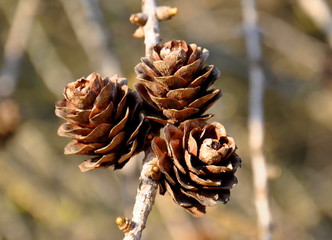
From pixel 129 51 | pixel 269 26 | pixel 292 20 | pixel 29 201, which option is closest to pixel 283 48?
pixel 269 26

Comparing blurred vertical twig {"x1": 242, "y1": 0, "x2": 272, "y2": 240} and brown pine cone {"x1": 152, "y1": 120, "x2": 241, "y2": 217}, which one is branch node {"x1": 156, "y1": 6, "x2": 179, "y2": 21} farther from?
blurred vertical twig {"x1": 242, "y1": 0, "x2": 272, "y2": 240}

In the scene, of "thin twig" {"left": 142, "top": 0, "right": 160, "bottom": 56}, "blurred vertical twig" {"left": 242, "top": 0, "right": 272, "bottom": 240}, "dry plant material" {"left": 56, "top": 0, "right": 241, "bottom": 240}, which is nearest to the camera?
"dry plant material" {"left": 56, "top": 0, "right": 241, "bottom": 240}

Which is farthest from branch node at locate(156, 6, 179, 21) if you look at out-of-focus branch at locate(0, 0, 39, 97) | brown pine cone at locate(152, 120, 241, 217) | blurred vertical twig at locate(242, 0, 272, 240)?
out-of-focus branch at locate(0, 0, 39, 97)

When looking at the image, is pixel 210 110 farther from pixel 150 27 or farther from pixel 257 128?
pixel 150 27

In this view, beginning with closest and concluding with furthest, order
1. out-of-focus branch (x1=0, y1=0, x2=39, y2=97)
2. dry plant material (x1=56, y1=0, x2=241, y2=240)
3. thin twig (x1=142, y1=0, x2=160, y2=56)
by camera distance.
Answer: dry plant material (x1=56, y1=0, x2=241, y2=240)
thin twig (x1=142, y1=0, x2=160, y2=56)
out-of-focus branch (x1=0, y1=0, x2=39, y2=97)

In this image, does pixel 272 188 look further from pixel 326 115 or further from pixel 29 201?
pixel 29 201

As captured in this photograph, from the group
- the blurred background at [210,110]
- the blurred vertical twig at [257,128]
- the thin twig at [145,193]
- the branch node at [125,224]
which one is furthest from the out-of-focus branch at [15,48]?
the branch node at [125,224]

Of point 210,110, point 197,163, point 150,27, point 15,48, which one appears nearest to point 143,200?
point 197,163

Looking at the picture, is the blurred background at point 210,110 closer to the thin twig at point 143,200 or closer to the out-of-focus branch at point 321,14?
the out-of-focus branch at point 321,14
